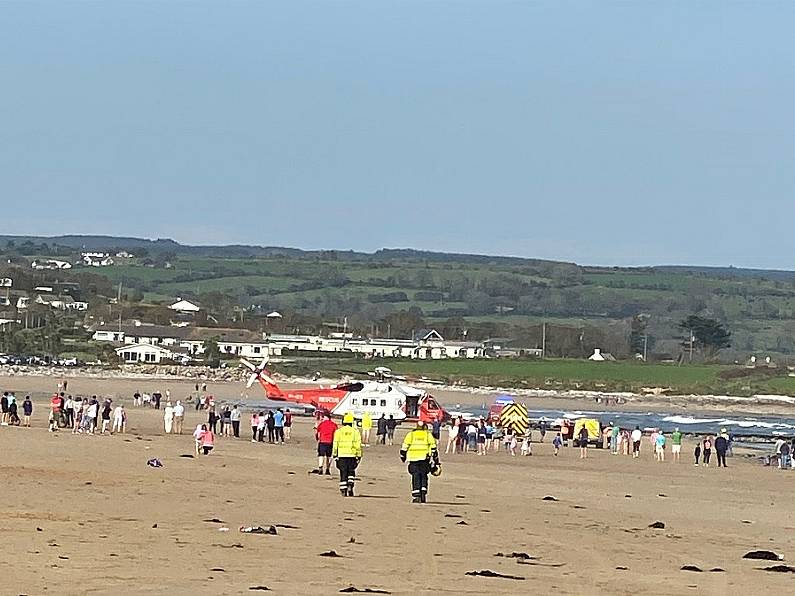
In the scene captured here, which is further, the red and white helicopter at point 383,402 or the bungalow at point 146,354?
the bungalow at point 146,354

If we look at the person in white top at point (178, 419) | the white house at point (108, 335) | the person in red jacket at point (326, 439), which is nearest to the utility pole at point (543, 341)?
the white house at point (108, 335)

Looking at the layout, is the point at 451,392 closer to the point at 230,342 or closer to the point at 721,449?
the point at 230,342

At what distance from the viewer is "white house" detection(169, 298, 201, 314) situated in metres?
134

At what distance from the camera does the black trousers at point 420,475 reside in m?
19.0

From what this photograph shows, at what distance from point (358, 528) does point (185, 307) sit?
12241 cm

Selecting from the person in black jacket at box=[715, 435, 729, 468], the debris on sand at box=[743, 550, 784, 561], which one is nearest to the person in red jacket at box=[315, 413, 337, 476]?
the debris on sand at box=[743, 550, 784, 561]

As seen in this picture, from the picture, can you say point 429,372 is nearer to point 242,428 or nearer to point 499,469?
point 242,428

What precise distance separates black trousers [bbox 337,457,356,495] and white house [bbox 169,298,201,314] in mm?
A: 113493

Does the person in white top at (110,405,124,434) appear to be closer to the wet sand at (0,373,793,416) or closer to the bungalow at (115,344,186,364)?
the wet sand at (0,373,793,416)

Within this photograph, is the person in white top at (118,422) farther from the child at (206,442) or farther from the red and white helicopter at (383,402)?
the child at (206,442)

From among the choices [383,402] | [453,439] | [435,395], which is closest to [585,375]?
[435,395]

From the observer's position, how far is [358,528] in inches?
603

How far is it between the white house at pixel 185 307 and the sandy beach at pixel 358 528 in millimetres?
104612

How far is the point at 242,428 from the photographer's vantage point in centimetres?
4475
